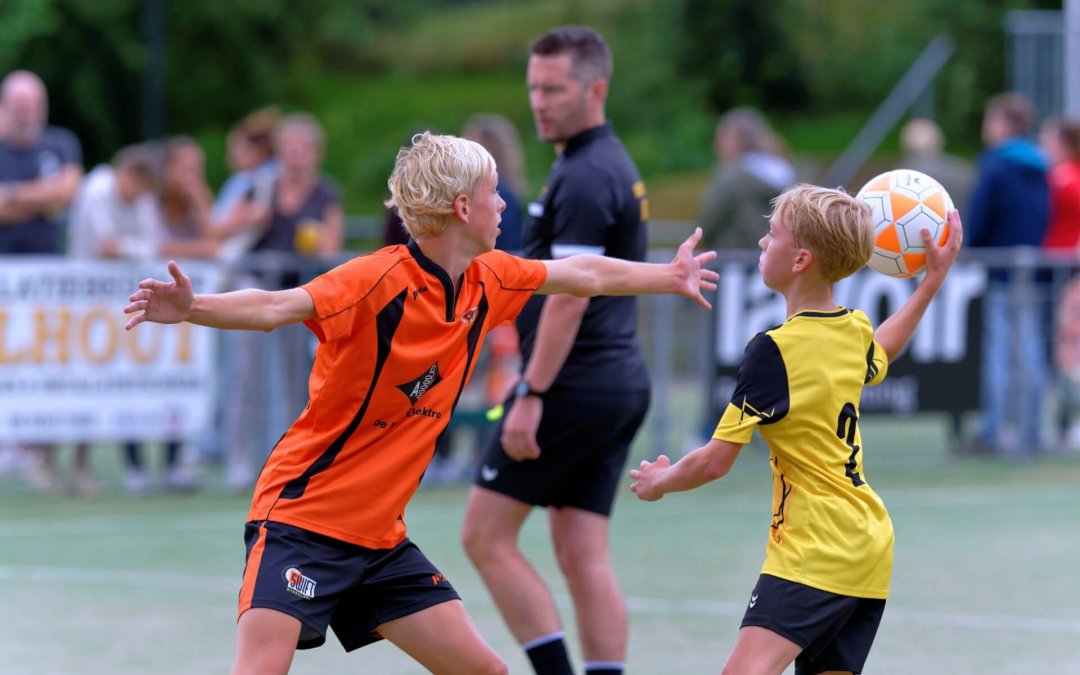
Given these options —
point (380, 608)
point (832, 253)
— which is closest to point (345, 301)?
point (380, 608)

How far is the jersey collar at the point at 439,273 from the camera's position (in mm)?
4238

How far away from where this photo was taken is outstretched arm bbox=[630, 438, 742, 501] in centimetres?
409

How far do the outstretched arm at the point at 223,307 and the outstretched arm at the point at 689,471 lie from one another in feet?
3.16

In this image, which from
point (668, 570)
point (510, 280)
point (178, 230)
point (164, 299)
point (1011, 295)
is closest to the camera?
point (164, 299)

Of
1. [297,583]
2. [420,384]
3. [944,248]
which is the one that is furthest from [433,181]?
[944,248]

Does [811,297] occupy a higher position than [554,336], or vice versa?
→ [811,297]

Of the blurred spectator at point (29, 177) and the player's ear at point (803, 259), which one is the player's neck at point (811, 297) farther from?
the blurred spectator at point (29, 177)

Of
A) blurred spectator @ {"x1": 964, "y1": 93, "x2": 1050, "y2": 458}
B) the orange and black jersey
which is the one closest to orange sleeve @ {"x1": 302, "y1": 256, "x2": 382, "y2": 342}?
the orange and black jersey

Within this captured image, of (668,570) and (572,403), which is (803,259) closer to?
(572,403)

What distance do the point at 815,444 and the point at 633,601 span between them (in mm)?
3415

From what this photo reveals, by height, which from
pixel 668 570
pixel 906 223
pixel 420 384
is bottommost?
pixel 668 570

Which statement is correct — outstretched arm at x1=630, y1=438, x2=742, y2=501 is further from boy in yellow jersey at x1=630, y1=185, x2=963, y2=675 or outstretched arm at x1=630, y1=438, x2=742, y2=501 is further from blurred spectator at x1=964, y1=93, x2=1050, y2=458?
blurred spectator at x1=964, y1=93, x2=1050, y2=458

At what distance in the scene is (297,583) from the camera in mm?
4055

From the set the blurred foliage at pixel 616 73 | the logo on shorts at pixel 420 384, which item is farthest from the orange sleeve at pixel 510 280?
the blurred foliage at pixel 616 73
